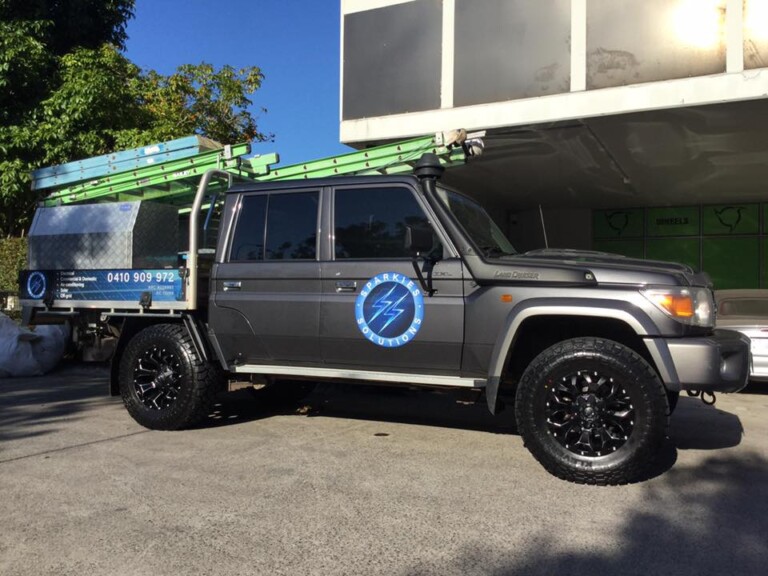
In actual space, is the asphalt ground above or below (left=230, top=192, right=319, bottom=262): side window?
below

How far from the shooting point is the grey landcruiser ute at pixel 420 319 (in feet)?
13.3

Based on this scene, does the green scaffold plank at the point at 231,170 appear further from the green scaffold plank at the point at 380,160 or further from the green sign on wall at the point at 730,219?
the green sign on wall at the point at 730,219

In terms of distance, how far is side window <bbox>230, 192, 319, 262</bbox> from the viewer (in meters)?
5.13

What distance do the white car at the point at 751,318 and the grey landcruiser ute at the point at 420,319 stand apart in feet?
11.6

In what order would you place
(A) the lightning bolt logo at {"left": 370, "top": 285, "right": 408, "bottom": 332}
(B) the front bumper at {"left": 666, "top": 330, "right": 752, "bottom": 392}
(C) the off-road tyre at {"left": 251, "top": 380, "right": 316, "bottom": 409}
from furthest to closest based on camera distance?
1. (C) the off-road tyre at {"left": 251, "top": 380, "right": 316, "bottom": 409}
2. (A) the lightning bolt logo at {"left": 370, "top": 285, "right": 408, "bottom": 332}
3. (B) the front bumper at {"left": 666, "top": 330, "right": 752, "bottom": 392}

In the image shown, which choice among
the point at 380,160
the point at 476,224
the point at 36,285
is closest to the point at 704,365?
the point at 476,224

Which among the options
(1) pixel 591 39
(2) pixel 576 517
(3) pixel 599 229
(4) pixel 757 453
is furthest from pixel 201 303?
(3) pixel 599 229

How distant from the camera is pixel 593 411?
411 centimetres

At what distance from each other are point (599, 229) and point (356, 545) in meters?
16.5

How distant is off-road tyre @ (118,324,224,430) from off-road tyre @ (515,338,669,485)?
8.86 ft

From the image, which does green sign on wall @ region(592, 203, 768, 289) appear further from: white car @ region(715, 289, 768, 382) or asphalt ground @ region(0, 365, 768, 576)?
asphalt ground @ region(0, 365, 768, 576)

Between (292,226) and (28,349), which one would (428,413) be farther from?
(28,349)

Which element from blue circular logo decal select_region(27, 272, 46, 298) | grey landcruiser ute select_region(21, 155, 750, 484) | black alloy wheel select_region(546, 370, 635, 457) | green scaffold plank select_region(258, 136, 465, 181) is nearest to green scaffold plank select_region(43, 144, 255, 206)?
grey landcruiser ute select_region(21, 155, 750, 484)

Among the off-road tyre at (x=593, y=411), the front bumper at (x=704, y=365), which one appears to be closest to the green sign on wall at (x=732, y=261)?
the front bumper at (x=704, y=365)
